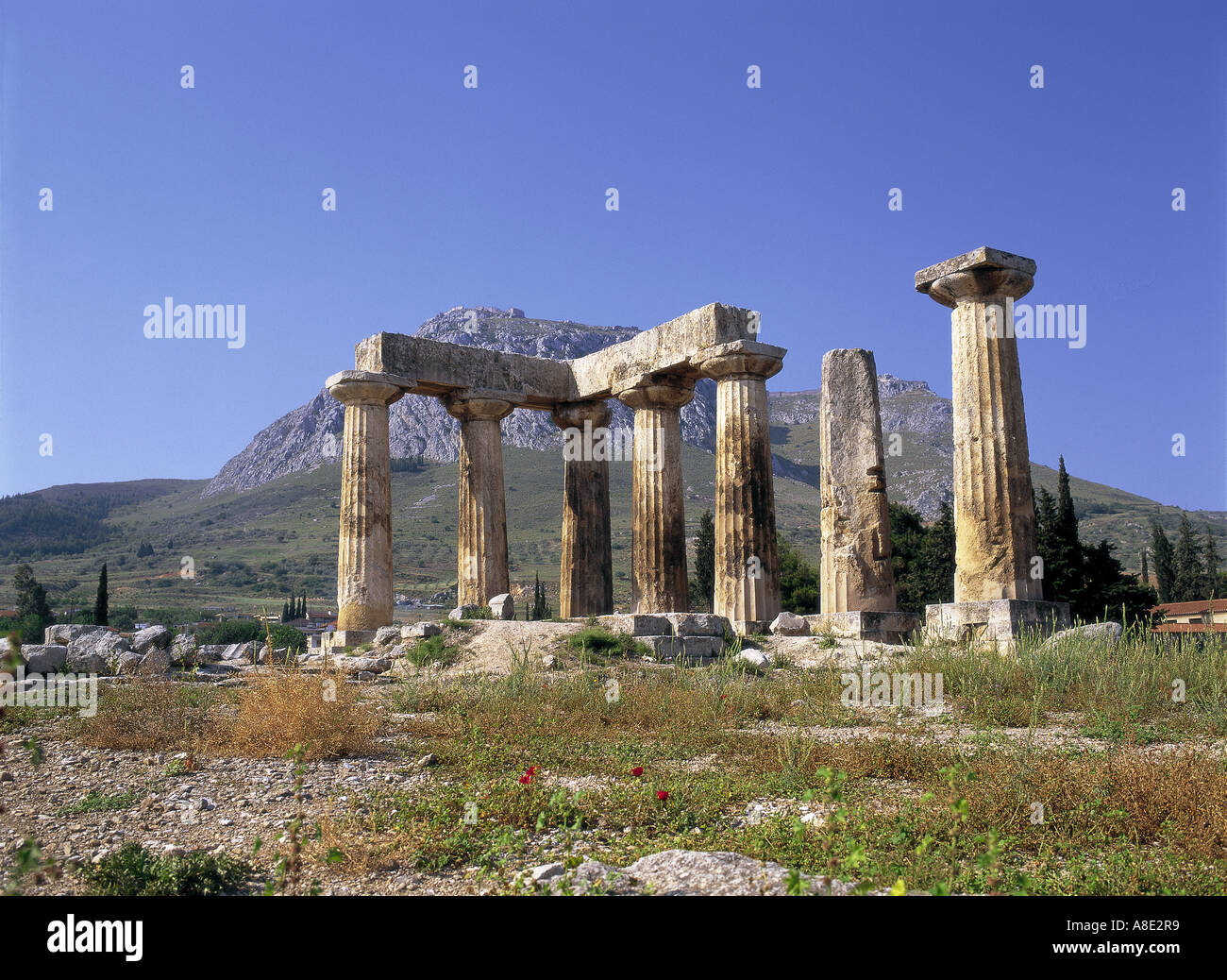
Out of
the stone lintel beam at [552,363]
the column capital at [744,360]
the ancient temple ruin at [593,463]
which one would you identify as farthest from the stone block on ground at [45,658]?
the column capital at [744,360]

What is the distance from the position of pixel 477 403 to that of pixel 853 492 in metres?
9.16

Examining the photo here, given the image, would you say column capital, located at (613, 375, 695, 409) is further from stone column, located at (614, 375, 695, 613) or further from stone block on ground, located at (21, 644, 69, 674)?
stone block on ground, located at (21, 644, 69, 674)

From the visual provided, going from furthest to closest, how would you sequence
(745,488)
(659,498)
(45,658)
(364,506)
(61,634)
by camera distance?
(659,498) → (364,506) → (745,488) → (61,634) → (45,658)

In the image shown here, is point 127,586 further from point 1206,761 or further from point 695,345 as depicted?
point 1206,761

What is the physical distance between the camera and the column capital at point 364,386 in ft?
66.7

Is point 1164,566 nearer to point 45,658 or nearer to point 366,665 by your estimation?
point 366,665

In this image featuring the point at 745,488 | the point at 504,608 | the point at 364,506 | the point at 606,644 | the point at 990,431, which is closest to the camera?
the point at 990,431

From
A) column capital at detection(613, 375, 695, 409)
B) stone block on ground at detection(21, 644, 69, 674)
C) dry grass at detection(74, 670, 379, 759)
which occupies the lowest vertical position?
dry grass at detection(74, 670, 379, 759)

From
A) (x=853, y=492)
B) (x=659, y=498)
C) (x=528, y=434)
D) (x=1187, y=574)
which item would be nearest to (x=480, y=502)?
(x=659, y=498)

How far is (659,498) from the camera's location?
835 inches

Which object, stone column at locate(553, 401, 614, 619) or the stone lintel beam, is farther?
stone column at locate(553, 401, 614, 619)

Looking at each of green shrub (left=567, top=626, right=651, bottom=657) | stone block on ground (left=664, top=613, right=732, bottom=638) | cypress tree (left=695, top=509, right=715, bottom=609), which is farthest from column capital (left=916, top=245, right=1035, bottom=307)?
cypress tree (left=695, top=509, right=715, bottom=609)

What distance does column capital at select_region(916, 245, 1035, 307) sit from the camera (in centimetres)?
1527
